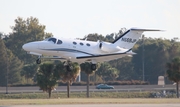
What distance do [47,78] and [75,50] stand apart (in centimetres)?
2998

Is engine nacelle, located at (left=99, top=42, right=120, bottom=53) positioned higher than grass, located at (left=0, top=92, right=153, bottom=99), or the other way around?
engine nacelle, located at (left=99, top=42, right=120, bottom=53)

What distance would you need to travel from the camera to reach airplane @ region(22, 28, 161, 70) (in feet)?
196

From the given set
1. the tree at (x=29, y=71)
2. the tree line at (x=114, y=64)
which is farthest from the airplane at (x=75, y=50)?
the tree at (x=29, y=71)

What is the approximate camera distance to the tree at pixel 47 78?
90.0 m

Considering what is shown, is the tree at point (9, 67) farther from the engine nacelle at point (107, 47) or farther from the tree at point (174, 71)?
the engine nacelle at point (107, 47)

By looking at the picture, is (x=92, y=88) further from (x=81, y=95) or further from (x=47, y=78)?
(x=47, y=78)

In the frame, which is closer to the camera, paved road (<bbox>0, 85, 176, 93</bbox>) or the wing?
the wing

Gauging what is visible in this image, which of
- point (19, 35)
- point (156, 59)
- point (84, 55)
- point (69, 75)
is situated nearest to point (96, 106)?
point (84, 55)

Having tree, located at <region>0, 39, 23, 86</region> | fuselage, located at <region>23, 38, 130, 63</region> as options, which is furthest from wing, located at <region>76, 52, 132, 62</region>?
tree, located at <region>0, 39, 23, 86</region>

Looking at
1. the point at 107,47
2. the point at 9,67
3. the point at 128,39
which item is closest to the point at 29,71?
the point at 9,67

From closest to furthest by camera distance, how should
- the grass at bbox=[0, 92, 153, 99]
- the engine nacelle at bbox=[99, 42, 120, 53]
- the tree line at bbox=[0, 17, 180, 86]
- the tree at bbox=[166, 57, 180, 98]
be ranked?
the engine nacelle at bbox=[99, 42, 120, 53] < the grass at bbox=[0, 92, 153, 99] < the tree at bbox=[166, 57, 180, 98] < the tree line at bbox=[0, 17, 180, 86]

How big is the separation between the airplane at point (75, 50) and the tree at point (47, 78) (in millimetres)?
25236

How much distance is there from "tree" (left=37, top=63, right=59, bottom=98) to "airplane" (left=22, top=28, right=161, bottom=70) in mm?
25236

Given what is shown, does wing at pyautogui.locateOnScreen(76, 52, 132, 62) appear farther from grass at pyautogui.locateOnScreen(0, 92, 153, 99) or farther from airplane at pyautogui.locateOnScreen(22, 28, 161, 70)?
grass at pyautogui.locateOnScreen(0, 92, 153, 99)
